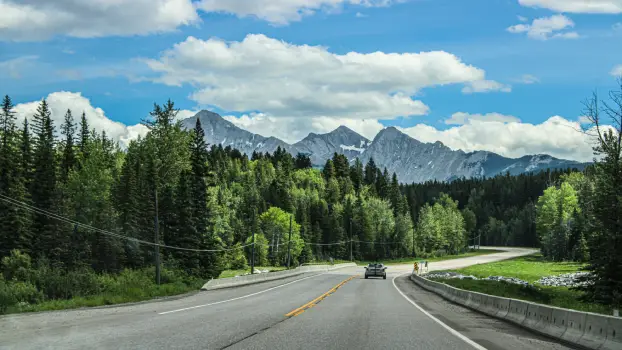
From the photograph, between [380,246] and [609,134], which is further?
[380,246]

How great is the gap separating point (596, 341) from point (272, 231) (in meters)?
121

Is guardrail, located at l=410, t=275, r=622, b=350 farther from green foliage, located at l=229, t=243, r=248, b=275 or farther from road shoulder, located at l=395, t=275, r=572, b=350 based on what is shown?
green foliage, located at l=229, t=243, r=248, b=275

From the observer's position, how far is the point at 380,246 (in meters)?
151

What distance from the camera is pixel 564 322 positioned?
11586 millimetres

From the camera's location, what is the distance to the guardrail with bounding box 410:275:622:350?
9.44 m

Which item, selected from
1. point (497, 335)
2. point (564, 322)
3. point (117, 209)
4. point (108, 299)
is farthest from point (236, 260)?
point (564, 322)

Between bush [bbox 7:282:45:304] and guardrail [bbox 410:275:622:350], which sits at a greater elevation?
guardrail [bbox 410:275:622:350]

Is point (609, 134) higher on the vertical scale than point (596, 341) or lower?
higher

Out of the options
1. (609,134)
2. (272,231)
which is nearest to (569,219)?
(272,231)

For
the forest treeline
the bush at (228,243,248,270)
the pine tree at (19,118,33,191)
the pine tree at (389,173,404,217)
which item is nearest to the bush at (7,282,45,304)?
the forest treeline

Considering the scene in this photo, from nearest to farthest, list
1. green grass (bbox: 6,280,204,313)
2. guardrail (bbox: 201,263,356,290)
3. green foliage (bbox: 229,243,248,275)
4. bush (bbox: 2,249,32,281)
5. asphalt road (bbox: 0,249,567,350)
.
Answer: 1. asphalt road (bbox: 0,249,567,350)
2. green grass (bbox: 6,280,204,313)
3. guardrail (bbox: 201,263,356,290)
4. bush (bbox: 2,249,32,281)
5. green foliage (bbox: 229,243,248,275)

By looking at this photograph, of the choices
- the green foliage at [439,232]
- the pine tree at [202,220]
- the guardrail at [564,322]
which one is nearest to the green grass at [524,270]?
the pine tree at [202,220]

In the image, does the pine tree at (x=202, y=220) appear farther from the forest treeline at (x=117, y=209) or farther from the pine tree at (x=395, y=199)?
the pine tree at (x=395, y=199)

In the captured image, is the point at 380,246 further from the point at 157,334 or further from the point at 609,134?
the point at 157,334
